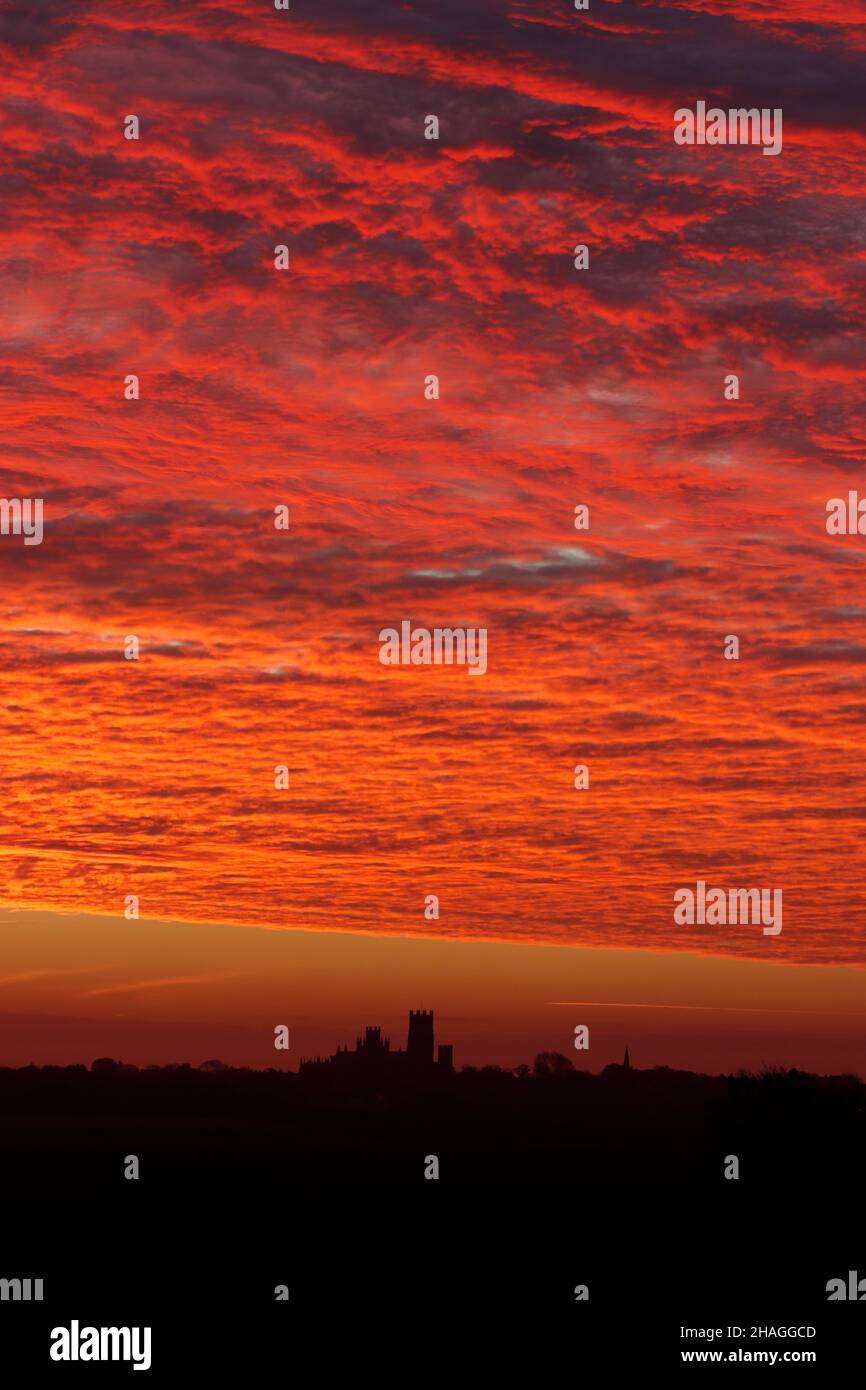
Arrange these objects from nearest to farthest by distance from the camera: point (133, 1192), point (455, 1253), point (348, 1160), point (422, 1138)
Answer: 1. point (455, 1253)
2. point (133, 1192)
3. point (348, 1160)
4. point (422, 1138)

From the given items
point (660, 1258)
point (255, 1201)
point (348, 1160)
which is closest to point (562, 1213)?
point (255, 1201)

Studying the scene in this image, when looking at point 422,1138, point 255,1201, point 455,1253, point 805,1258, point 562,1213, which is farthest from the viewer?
point 422,1138

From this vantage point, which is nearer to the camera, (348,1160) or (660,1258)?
(660,1258)
